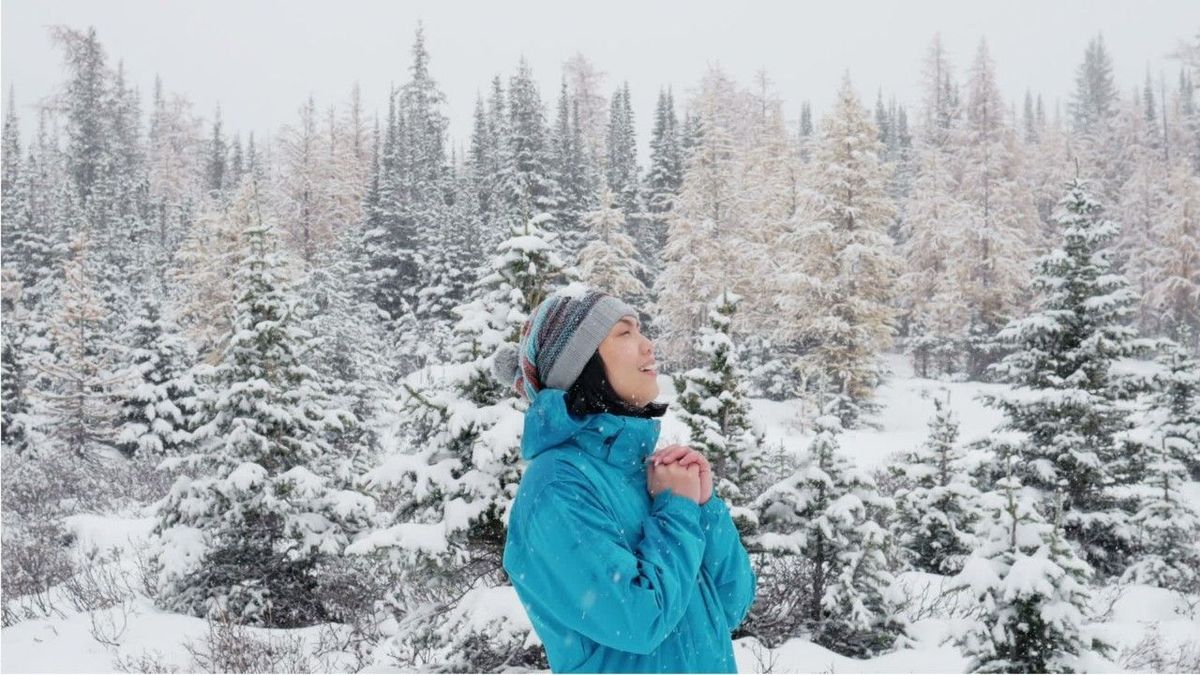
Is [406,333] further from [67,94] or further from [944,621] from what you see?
[67,94]

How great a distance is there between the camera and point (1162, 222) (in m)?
36.3

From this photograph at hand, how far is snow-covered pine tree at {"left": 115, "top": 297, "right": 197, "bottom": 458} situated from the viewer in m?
19.4

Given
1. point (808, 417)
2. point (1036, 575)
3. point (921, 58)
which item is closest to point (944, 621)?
point (1036, 575)

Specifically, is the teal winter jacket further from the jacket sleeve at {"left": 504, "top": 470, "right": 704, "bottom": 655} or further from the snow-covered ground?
the snow-covered ground

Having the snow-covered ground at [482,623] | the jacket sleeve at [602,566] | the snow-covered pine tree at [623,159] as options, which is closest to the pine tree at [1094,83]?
the snow-covered pine tree at [623,159]


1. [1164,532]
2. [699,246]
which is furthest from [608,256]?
[1164,532]

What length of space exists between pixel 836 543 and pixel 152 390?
718 inches

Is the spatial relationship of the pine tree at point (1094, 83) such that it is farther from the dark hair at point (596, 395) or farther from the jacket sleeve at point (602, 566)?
the jacket sleeve at point (602, 566)

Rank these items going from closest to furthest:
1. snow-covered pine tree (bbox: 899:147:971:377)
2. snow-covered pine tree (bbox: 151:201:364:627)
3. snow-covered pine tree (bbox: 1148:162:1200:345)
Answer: snow-covered pine tree (bbox: 151:201:364:627) < snow-covered pine tree (bbox: 899:147:971:377) < snow-covered pine tree (bbox: 1148:162:1200:345)

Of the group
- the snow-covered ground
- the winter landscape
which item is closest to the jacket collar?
the winter landscape

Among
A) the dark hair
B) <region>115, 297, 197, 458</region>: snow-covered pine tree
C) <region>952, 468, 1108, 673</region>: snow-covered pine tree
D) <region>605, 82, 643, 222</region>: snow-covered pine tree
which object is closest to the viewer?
the dark hair

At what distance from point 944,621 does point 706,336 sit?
4.23 m

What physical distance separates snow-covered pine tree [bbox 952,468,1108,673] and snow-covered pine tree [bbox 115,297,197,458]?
19.1m

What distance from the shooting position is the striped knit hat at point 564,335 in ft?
6.62
